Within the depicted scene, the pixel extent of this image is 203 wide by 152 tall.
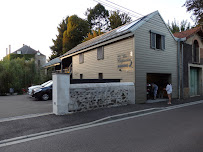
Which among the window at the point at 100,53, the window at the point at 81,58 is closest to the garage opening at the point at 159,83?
the window at the point at 100,53

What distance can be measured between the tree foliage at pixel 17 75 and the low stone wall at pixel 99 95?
517 inches

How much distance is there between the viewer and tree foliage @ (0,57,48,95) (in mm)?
17516

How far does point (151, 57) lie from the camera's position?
11.9 m

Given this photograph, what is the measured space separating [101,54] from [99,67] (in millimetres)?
1201

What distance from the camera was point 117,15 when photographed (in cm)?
3506

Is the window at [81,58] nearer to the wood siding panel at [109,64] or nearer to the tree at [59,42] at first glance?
the wood siding panel at [109,64]

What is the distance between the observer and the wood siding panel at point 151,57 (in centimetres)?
1104

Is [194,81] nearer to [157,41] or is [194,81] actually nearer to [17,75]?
[157,41]

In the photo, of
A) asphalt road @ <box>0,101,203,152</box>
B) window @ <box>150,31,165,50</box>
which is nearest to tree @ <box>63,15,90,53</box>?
window @ <box>150,31,165,50</box>

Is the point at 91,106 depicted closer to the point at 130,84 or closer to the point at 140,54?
the point at 130,84

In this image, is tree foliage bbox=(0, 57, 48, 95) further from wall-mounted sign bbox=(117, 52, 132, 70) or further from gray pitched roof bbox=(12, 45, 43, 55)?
gray pitched roof bbox=(12, 45, 43, 55)

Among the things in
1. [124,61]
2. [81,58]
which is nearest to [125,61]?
[124,61]

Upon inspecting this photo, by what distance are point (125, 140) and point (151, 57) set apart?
28.3 feet

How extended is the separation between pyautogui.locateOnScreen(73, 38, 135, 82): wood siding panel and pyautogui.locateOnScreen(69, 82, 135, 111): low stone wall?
1.33 m
